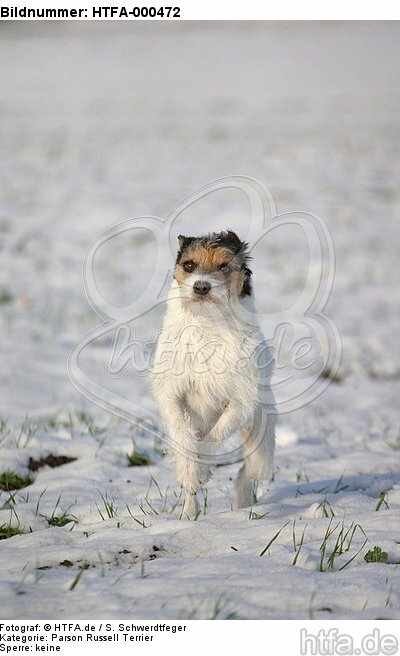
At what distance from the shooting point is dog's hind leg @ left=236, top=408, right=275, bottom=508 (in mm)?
5230

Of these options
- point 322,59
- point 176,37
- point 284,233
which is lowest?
point 284,233

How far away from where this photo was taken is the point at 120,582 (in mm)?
3695

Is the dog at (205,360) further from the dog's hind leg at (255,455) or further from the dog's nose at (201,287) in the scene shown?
the dog's hind leg at (255,455)

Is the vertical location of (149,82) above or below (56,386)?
above

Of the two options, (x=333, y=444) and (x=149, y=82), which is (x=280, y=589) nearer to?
(x=333, y=444)

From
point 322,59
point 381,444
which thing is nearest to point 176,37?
point 322,59

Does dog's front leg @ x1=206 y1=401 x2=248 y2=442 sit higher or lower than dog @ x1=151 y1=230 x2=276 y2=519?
lower

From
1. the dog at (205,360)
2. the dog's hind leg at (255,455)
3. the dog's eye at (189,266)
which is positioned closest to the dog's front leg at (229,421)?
the dog at (205,360)

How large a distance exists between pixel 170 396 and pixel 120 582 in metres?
1.57

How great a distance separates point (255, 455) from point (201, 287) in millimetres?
1283

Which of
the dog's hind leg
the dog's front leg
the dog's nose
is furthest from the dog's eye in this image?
the dog's hind leg

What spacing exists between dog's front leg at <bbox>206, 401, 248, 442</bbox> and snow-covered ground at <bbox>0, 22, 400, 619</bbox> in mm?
494

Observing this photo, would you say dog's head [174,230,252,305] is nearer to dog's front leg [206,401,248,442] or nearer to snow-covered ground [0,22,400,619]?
dog's front leg [206,401,248,442]

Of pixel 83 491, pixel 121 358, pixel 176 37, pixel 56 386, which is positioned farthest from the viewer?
pixel 176 37
